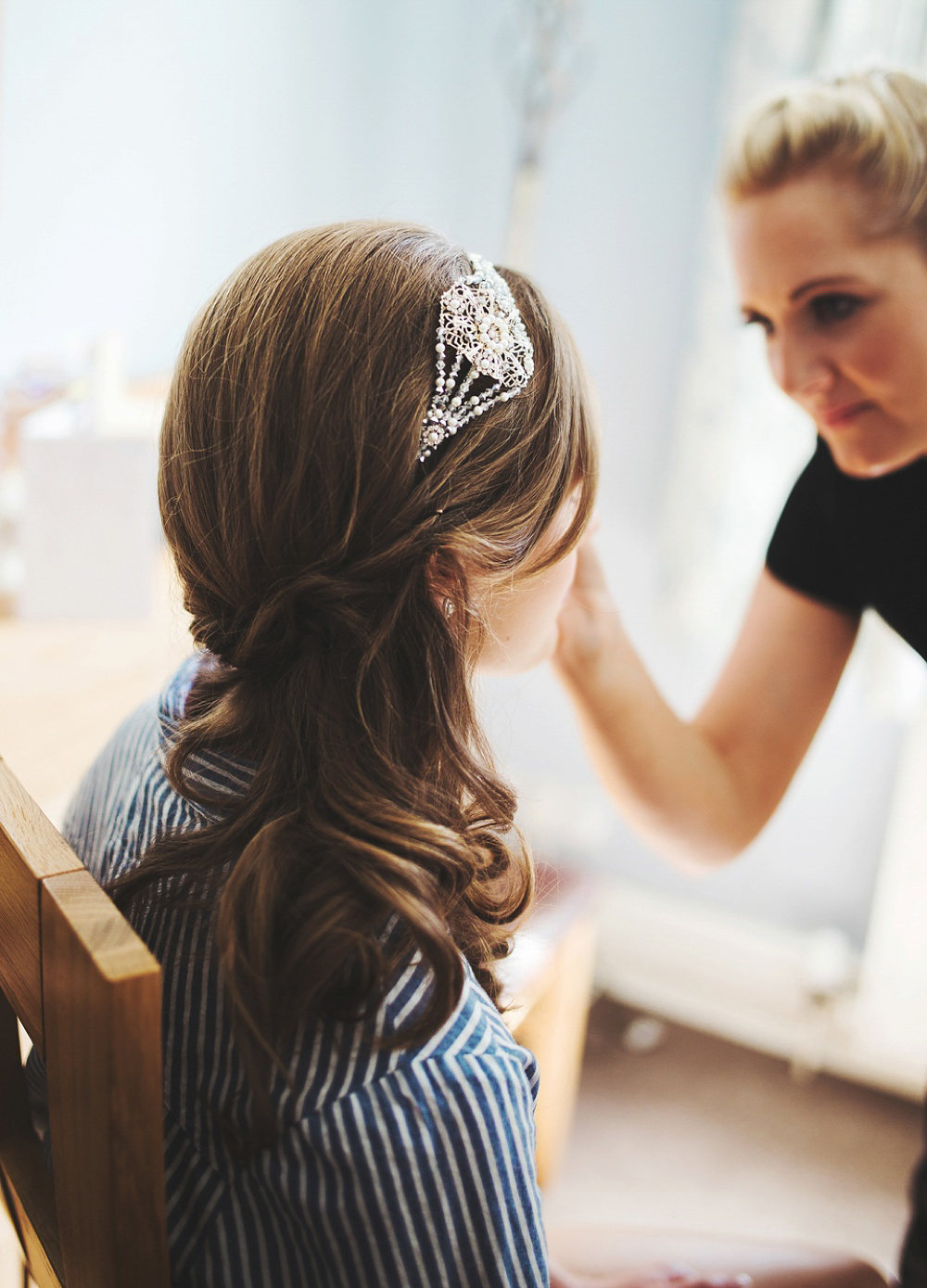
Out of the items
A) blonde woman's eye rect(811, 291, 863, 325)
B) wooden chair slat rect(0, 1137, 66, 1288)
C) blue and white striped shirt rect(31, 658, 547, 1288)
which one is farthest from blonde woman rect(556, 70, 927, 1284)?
wooden chair slat rect(0, 1137, 66, 1288)

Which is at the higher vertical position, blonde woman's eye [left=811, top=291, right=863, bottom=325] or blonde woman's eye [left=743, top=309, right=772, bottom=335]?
blonde woman's eye [left=811, top=291, right=863, bottom=325]

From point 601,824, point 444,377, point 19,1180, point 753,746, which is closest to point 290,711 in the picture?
point 444,377

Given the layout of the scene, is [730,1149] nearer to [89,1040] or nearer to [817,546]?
[817,546]

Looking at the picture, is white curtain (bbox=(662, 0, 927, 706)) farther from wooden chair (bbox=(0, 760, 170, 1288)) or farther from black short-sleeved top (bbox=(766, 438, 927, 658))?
wooden chair (bbox=(0, 760, 170, 1288))

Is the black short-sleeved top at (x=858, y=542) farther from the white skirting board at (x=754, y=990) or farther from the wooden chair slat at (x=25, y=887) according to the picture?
the white skirting board at (x=754, y=990)

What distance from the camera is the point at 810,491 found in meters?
1.18

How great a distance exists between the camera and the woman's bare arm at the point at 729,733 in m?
1.15

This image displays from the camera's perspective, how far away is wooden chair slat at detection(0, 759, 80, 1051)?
52 cm

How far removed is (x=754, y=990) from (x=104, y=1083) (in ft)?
6.02

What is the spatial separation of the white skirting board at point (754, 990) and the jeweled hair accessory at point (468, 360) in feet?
5.21

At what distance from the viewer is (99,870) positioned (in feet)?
2.35

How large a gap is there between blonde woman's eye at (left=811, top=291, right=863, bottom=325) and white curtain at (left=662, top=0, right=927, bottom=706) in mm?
729

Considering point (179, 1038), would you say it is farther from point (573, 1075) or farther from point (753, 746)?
point (573, 1075)

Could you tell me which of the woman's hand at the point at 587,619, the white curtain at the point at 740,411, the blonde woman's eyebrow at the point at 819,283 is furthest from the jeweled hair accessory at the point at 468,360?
the white curtain at the point at 740,411
